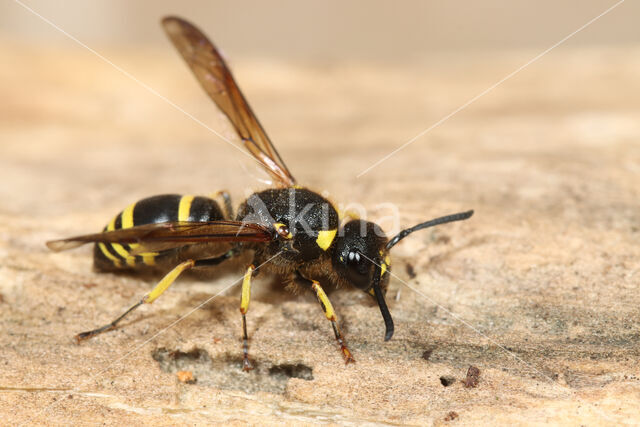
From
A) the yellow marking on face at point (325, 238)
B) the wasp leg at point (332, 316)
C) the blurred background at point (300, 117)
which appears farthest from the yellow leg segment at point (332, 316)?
the blurred background at point (300, 117)

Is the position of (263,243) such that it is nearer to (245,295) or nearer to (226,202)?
(245,295)

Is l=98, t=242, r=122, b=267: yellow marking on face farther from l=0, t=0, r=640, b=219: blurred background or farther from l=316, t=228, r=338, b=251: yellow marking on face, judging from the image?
l=316, t=228, r=338, b=251: yellow marking on face

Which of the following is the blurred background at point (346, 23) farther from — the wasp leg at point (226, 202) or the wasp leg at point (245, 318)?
the wasp leg at point (245, 318)

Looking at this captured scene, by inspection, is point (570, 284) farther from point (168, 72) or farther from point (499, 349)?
point (168, 72)

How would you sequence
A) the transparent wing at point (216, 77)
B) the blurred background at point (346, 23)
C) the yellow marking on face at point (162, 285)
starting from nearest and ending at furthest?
the yellow marking on face at point (162, 285)
the transparent wing at point (216, 77)
the blurred background at point (346, 23)

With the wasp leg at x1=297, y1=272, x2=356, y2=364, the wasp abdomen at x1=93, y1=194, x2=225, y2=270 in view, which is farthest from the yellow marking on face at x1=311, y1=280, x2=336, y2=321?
the wasp abdomen at x1=93, y1=194, x2=225, y2=270

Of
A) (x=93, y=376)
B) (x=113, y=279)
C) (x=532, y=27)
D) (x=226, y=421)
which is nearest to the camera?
(x=226, y=421)

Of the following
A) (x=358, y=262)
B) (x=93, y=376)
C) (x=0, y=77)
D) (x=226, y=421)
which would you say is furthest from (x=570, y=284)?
(x=0, y=77)
